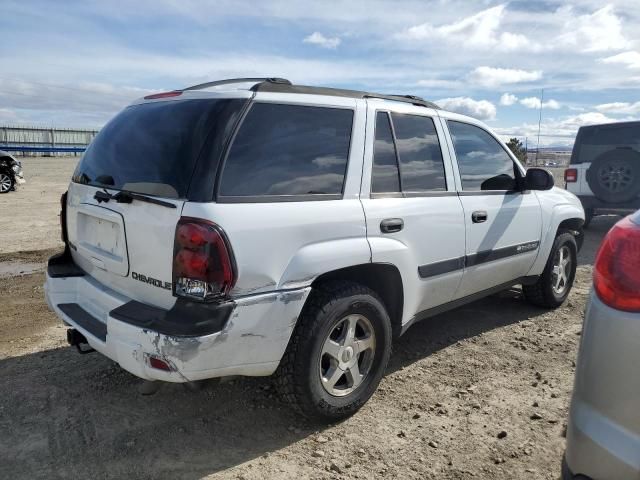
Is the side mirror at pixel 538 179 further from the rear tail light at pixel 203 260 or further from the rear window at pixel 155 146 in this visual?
the rear tail light at pixel 203 260

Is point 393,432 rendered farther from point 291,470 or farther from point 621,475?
point 621,475

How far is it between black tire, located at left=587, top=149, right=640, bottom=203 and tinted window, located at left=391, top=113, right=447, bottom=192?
5.00 metres

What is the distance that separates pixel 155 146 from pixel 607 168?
7281 mm

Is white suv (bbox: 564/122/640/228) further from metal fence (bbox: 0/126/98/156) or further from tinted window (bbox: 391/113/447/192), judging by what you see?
metal fence (bbox: 0/126/98/156)

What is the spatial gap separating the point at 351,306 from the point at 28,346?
268 cm

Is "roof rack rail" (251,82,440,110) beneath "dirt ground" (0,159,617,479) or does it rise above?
above

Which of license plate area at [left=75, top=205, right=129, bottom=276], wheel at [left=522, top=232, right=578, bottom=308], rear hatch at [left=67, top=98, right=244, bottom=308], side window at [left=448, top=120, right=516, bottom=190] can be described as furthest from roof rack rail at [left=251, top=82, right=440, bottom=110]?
wheel at [left=522, top=232, right=578, bottom=308]

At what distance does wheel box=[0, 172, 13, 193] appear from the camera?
13.5m

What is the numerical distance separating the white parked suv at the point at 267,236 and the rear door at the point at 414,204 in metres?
0.01

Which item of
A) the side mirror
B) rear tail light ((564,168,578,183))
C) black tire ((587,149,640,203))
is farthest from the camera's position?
rear tail light ((564,168,578,183))

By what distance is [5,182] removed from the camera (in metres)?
13.6

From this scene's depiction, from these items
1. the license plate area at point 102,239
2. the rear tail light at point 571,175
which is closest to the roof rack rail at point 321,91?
the license plate area at point 102,239

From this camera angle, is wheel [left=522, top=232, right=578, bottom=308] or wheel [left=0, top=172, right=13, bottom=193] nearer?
wheel [left=522, top=232, right=578, bottom=308]

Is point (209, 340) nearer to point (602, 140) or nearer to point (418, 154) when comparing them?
point (418, 154)
